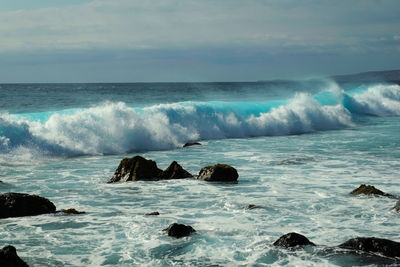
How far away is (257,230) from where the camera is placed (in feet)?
31.4

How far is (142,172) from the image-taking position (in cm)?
1491

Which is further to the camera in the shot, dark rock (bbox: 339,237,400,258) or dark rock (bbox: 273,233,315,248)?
dark rock (bbox: 273,233,315,248)

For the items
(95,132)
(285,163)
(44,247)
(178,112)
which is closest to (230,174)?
(285,163)

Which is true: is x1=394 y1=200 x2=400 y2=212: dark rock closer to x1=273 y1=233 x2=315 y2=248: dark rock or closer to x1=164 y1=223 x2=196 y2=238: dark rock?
x1=273 y1=233 x2=315 y2=248: dark rock

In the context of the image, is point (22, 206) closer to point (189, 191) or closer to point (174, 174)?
point (189, 191)

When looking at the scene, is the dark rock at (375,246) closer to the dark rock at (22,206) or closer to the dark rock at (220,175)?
the dark rock at (22,206)

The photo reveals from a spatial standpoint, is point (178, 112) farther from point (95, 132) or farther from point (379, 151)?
point (379, 151)

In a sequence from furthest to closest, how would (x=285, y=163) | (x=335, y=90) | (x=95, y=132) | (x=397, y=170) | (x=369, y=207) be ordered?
(x=335, y=90), (x=95, y=132), (x=285, y=163), (x=397, y=170), (x=369, y=207)

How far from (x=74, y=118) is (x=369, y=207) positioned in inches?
642

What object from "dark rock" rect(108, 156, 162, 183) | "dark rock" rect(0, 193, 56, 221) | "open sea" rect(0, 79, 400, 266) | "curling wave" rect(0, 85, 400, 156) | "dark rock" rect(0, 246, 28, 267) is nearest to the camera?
"dark rock" rect(0, 246, 28, 267)

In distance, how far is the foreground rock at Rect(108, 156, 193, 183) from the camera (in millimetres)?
14828

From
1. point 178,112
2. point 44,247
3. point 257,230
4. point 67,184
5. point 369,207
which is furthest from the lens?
point 178,112

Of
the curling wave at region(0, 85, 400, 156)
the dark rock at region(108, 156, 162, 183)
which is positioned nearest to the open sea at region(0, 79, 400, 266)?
the curling wave at region(0, 85, 400, 156)

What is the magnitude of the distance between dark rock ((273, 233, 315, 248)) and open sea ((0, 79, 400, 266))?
0.75ft
